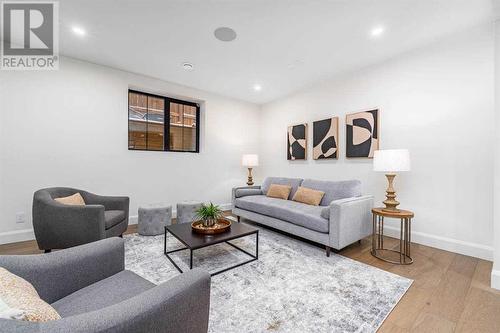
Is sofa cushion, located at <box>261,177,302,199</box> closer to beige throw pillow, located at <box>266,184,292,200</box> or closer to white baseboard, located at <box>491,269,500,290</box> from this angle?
beige throw pillow, located at <box>266,184,292,200</box>

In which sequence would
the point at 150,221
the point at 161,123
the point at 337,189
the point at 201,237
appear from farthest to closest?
1. the point at 161,123
2. the point at 337,189
3. the point at 150,221
4. the point at 201,237

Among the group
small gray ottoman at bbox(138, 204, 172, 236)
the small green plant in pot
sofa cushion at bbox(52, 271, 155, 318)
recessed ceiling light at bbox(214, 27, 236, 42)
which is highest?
recessed ceiling light at bbox(214, 27, 236, 42)

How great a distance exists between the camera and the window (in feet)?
12.4

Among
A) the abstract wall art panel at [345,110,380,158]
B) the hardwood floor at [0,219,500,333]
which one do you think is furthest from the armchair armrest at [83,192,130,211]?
the abstract wall art panel at [345,110,380,158]

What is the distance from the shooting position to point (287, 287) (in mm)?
1809

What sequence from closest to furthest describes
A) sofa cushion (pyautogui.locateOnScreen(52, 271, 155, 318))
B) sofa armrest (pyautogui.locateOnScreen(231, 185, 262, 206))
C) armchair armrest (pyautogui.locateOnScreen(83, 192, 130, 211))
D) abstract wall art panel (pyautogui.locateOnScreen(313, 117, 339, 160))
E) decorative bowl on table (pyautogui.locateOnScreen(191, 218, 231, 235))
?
sofa cushion (pyautogui.locateOnScreen(52, 271, 155, 318))
decorative bowl on table (pyautogui.locateOnScreen(191, 218, 231, 235))
armchair armrest (pyautogui.locateOnScreen(83, 192, 130, 211))
abstract wall art panel (pyautogui.locateOnScreen(313, 117, 339, 160))
sofa armrest (pyautogui.locateOnScreen(231, 185, 262, 206))

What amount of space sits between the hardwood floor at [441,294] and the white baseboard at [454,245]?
8 centimetres

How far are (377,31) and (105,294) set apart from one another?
336 cm

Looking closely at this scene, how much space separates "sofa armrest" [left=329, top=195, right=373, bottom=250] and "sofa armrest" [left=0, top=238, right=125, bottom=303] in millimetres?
2028

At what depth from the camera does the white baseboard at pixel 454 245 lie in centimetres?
231

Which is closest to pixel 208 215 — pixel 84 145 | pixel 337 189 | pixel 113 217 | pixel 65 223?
pixel 113 217

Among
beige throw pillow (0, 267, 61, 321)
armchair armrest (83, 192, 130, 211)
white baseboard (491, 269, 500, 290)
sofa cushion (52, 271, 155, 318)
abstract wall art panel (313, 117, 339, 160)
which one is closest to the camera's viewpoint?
beige throw pillow (0, 267, 61, 321)

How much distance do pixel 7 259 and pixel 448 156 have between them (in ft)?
12.7

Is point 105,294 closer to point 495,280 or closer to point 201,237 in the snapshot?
point 201,237
